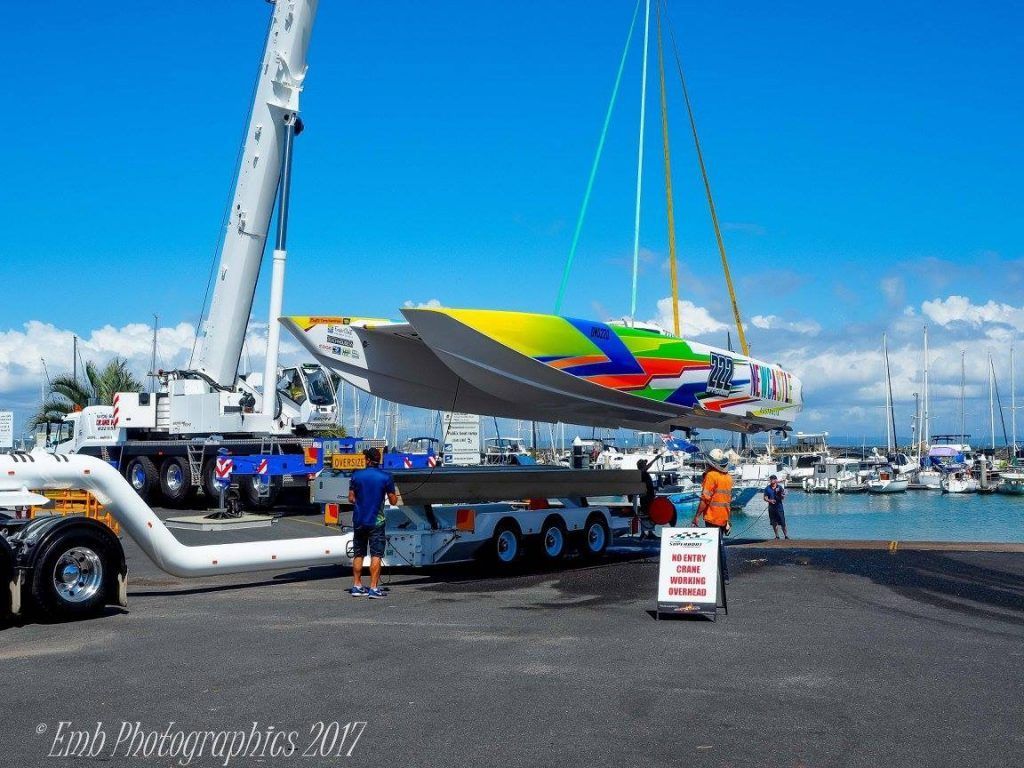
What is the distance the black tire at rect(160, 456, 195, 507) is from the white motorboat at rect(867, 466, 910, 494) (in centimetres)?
5732

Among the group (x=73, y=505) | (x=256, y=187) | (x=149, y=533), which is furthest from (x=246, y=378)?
(x=149, y=533)

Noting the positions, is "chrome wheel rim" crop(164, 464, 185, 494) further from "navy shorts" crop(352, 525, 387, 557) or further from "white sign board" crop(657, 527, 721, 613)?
"white sign board" crop(657, 527, 721, 613)

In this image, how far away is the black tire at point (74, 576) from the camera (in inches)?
370

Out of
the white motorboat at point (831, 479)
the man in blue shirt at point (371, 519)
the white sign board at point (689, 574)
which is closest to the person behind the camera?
the white sign board at point (689, 574)

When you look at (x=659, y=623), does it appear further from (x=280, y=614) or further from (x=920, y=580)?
(x=920, y=580)

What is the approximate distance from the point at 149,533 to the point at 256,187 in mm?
13978

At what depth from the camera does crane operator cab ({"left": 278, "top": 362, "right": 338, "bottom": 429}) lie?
24.4 meters

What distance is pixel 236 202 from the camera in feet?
78.4

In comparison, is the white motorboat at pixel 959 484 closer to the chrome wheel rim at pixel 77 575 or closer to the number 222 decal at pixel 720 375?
the number 222 decal at pixel 720 375

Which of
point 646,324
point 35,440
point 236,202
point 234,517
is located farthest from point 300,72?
point 35,440

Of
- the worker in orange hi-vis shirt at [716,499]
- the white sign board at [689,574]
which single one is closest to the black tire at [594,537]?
the worker in orange hi-vis shirt at [716,499]

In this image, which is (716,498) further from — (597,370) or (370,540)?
(597,370)

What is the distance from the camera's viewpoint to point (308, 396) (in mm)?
24531

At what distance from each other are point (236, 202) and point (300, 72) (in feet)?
10.8
